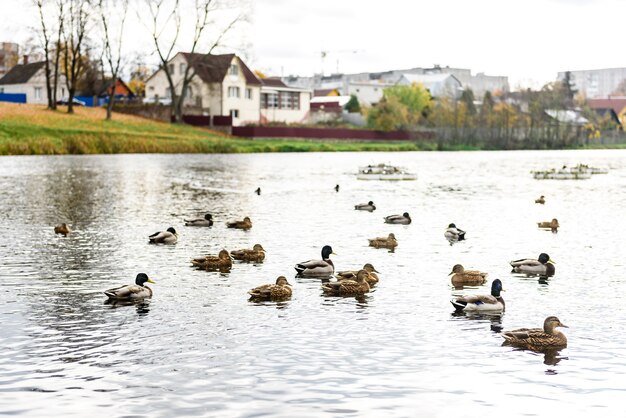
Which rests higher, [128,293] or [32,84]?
[32,84]

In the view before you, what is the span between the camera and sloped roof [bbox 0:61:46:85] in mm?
154512

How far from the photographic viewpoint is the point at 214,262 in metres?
24.2

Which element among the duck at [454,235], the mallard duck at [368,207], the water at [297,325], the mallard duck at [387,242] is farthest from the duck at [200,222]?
the mallard duck at [368,207]

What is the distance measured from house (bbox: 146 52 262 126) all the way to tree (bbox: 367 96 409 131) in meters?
19.8

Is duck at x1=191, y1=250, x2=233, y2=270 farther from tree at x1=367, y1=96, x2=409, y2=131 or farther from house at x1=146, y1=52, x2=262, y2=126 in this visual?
tree at x1=367, y1=96, x2=409, y2=131

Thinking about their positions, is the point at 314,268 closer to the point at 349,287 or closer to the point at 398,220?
the point at 349,287

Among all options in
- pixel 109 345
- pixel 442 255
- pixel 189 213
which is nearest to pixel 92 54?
pixel 189 213

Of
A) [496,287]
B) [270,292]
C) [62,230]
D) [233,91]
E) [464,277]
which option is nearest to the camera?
[496,287]

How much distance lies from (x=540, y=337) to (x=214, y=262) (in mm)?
10797

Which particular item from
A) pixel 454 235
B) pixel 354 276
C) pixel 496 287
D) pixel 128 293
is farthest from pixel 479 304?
pixel 454 235

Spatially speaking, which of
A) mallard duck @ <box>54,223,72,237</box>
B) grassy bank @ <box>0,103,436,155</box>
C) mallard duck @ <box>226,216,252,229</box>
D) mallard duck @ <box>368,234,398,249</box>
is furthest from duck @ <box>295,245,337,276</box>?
grassy bank @ <box>0,103,436,155</box>

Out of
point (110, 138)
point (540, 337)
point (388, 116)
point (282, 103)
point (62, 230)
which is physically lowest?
point (62, 230)

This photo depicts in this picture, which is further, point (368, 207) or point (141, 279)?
point (368, 207)

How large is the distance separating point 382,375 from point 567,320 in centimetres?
555
